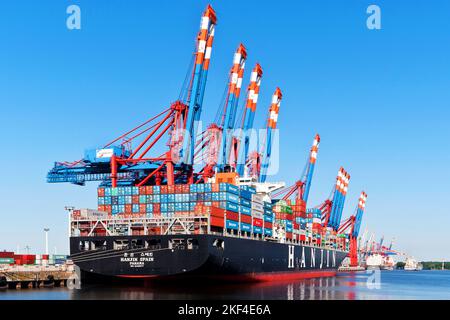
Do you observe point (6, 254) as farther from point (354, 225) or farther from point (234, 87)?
point (354, 225)

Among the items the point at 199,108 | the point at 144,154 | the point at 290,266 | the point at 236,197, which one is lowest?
the point at 290,266

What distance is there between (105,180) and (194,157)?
501 inches

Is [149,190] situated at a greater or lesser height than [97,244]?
greater

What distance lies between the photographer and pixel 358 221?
17400 cm

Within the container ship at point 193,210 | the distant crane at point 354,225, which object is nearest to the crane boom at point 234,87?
the container ship at point 193,210

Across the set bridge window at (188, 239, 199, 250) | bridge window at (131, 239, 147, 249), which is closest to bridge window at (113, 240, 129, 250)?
bridge window at (131, 239, 147, 249)

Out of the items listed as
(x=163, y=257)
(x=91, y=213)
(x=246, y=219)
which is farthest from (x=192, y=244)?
(x=246, y=219)

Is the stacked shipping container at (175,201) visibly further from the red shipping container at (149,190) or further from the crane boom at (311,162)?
the crane boom at (311,162)

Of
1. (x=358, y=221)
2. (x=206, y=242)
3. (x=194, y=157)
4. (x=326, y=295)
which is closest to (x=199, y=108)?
(x=194, y=157)

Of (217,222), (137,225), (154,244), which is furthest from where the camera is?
(137,225)

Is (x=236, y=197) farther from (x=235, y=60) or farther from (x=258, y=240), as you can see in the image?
(x=235, y=60)
